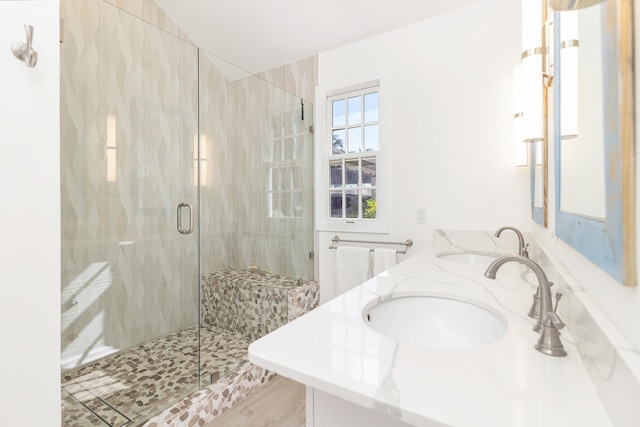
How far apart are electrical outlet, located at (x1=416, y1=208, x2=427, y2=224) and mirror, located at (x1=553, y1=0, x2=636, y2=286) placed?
1454 mm

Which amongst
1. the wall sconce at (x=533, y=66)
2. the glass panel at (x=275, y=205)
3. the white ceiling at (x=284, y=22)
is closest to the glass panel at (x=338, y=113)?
the white ceiling at (x=284, y=22)

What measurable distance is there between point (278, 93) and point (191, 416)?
8.07ft

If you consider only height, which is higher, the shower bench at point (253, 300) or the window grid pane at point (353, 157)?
the window grid pane at point (353, 157)

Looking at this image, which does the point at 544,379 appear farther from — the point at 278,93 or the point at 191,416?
the point at 278,93

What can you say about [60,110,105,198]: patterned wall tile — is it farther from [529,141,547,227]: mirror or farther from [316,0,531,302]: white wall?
[529,141,547,227]: mirror

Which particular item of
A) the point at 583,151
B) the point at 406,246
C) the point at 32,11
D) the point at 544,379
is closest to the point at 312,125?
the point at 406,246

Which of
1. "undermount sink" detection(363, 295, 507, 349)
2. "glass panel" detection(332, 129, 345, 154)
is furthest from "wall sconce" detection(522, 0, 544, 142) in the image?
"glass panel" detection(332, 129, 345, 154)

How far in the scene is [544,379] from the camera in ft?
1.77

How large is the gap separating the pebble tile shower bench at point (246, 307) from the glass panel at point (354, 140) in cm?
120

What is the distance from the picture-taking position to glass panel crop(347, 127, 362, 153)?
2.51 meters

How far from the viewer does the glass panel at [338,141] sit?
8.52 feet

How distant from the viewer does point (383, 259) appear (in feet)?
7.25

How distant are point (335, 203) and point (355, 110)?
2.62 ft

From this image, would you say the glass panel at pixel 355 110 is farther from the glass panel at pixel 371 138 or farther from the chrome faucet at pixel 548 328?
the chrome faucet at pixel 548 328
